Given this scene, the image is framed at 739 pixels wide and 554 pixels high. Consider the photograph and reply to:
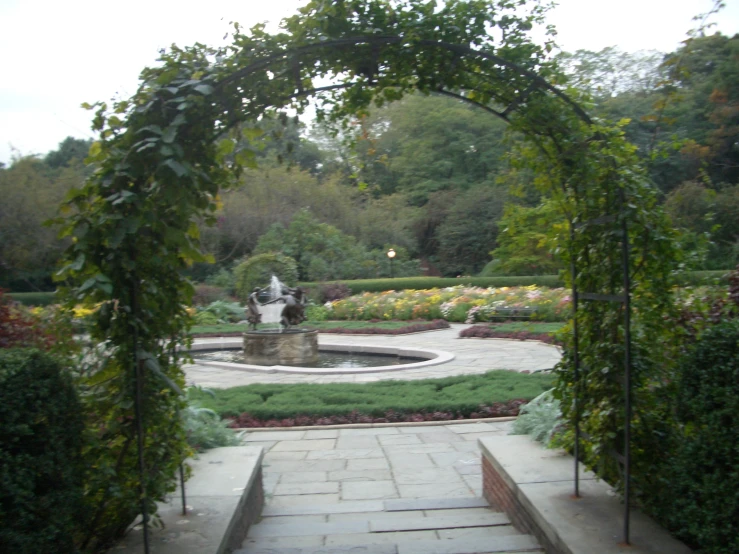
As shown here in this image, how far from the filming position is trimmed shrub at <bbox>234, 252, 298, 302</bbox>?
51.4ft

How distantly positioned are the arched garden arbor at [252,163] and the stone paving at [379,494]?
84 cm

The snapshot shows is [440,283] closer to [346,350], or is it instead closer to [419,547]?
[346,350]

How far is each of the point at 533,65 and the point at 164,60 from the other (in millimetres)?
1678

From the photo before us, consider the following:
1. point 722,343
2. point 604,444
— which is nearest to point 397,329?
point 604,444

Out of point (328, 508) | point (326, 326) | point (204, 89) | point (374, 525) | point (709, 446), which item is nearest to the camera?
point (709, 446)

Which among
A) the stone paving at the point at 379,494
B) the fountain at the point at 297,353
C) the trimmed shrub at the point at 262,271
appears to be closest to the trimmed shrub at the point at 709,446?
the stone paving at the point at 379,494

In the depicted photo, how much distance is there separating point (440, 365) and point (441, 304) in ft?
26.1

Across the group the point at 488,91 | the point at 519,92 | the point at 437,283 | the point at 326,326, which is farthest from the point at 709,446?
the point at 437,283

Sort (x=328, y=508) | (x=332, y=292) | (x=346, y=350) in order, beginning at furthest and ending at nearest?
(x=332, y=292)
(x=346, y=350)
(x=328, y=508)

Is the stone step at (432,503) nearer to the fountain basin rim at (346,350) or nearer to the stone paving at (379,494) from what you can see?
the stone paving at (379,494)

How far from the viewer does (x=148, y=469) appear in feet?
9.64

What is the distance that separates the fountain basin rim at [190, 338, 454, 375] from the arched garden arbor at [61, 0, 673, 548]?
20.4 feet

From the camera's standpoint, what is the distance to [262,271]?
18.2 m

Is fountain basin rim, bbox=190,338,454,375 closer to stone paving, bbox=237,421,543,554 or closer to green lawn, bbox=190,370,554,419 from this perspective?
green lawn, bbox=190,370,554,419
